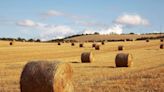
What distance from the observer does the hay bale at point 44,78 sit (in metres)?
12.9

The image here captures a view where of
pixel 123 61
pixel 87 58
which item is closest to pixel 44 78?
pixel 123 61

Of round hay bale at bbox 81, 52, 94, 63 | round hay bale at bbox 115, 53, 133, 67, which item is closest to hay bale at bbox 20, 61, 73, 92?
round hay bale at bbox 115, 53, 133, 67

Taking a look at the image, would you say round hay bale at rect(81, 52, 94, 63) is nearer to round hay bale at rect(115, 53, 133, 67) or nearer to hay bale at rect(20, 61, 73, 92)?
round hay bale at rect(115, 53, 133, 67)

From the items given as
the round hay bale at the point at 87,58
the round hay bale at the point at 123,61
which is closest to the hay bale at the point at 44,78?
the round hay bale at the point at 123,61

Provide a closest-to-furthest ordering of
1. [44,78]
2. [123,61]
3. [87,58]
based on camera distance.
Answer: [44,78] < [123,61] < [87,58]

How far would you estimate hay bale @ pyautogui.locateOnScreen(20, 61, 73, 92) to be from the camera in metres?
12.9

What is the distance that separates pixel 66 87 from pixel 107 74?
7.04 metres

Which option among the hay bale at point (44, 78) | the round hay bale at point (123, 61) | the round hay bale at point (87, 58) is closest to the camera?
the hay bale at point (44, 78)

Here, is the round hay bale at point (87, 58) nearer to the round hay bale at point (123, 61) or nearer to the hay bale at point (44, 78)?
the round hay bale at point (123, 61)

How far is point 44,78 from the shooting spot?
42.4 feet

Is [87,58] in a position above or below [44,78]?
below

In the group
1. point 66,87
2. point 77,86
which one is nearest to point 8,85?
point 77,86

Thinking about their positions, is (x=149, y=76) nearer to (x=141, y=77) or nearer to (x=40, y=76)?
(x=141, y=77)

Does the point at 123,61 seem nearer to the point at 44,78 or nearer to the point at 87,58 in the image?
the point at 87,58
